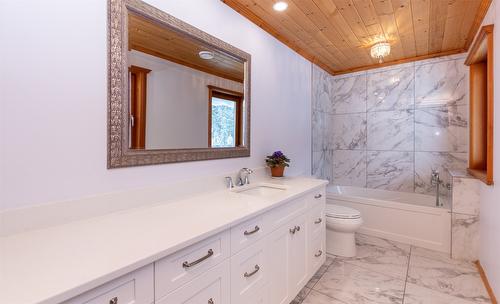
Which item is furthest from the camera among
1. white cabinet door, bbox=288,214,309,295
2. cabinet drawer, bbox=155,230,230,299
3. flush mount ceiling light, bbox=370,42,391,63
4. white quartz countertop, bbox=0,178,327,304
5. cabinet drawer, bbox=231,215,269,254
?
flush mount ceiling light, bbox=370,42,391,63

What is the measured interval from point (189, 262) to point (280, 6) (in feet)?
6.57

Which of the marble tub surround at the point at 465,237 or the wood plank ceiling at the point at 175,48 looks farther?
the marble tub surround at the point at 465,237

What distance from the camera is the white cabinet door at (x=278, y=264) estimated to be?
1.47 meters

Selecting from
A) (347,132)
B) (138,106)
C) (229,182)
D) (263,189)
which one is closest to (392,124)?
(347,132)

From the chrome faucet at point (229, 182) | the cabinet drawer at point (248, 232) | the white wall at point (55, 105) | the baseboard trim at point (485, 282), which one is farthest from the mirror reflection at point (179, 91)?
the baseboard trim at point (485, 282)

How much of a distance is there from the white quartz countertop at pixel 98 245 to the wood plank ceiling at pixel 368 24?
1.63 metres

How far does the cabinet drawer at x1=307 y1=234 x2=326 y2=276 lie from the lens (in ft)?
6.51

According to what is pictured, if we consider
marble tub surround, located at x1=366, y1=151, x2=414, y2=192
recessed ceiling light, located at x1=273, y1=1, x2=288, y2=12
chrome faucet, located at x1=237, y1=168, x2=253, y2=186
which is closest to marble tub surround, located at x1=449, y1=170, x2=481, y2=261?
marble tub surround, located at x1=366, y1=151, x2=414, y2=192

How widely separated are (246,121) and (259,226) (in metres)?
1.00

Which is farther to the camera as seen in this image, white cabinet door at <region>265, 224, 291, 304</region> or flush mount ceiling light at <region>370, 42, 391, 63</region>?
flush mount ceiling light at <region>370, 42, 391, 63</region>

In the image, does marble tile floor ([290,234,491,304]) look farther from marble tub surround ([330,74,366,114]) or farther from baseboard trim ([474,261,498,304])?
marble tub surround ([330,74,366,114])

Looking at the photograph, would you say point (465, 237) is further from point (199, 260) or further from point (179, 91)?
point (179, 91)

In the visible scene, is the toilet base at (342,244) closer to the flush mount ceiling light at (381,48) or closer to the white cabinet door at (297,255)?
the white cabinet door at (297,255)

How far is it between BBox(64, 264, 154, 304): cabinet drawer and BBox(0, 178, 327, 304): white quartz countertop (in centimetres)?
4
